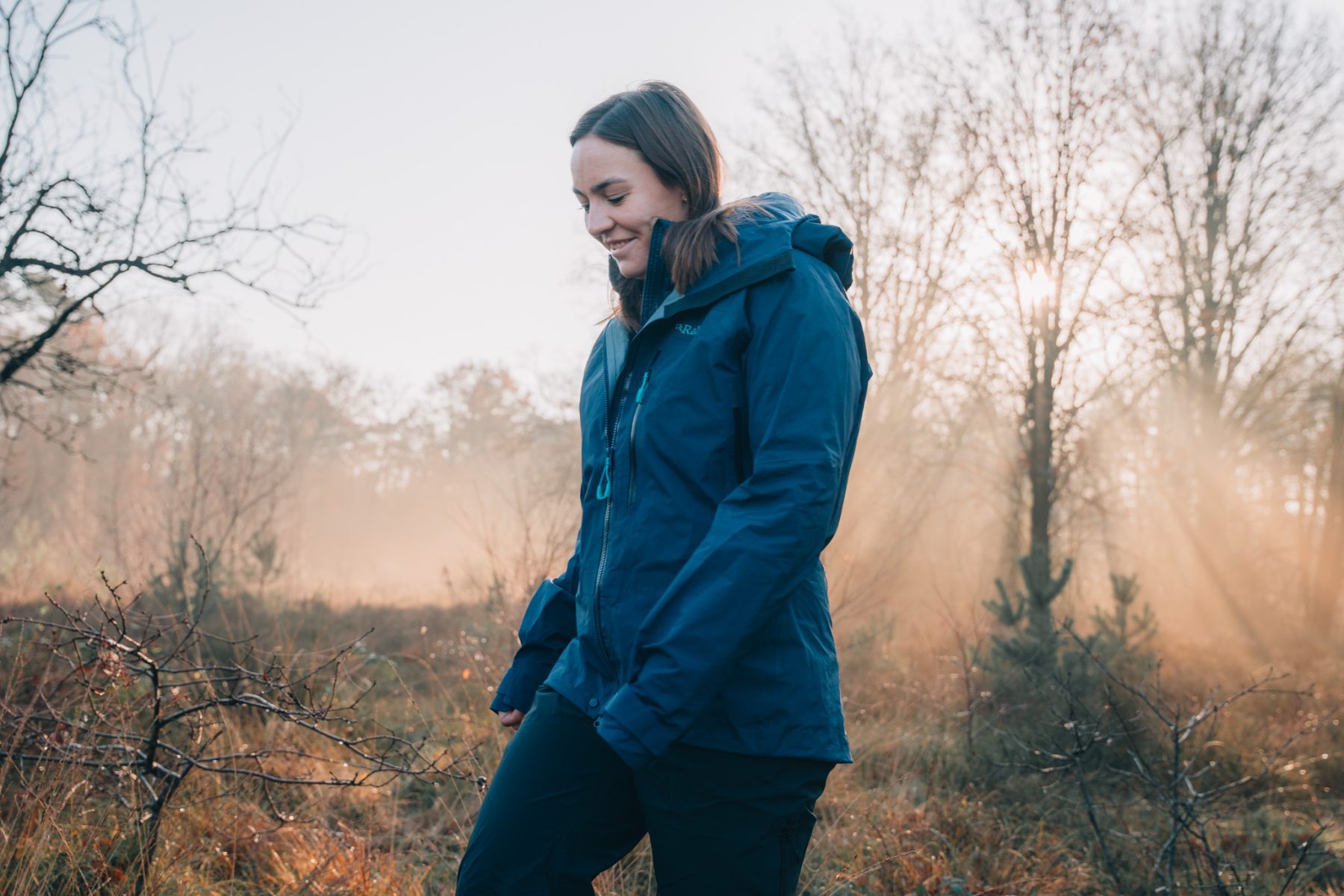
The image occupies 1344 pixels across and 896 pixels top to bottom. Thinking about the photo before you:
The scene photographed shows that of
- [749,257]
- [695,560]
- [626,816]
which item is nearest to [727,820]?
[626,816]

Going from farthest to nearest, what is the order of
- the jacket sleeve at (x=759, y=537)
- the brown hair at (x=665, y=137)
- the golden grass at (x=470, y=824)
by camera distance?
the golden grass at (x=470, y=824), the brown hair at (x=665, y=137), the jacket sleeve at (x=759, y=537)

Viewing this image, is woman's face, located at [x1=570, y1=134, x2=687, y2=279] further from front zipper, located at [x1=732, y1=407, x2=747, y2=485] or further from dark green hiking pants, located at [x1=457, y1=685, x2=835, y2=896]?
dark green hiking pants, located at [x1=457, y1=685, x2=835, y2=896]

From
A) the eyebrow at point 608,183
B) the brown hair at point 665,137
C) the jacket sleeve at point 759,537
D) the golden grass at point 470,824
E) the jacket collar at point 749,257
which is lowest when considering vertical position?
the golden grass at point 470,824

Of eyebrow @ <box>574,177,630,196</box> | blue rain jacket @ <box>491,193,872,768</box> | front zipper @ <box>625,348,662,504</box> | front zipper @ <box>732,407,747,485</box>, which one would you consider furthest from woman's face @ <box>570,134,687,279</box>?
front zipper @ <box>732,407,747,485</box>

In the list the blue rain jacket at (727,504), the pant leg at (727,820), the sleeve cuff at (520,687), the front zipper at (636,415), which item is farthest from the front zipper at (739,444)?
the sleeve cuff at (520,687)

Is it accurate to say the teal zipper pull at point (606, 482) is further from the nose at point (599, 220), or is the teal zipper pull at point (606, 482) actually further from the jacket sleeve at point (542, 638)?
the nose at point (599, 220)

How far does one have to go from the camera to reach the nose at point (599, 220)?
1.84 metres

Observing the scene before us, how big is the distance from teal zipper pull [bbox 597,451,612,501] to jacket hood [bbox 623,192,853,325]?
268 mm

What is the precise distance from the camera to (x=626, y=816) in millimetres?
1714

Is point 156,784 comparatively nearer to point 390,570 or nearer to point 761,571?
point 761,571

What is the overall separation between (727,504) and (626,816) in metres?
0.66

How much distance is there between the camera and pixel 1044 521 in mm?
9680

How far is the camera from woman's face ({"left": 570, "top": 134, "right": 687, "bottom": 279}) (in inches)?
71.9

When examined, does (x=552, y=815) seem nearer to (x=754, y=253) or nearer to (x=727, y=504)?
(x=727, y=504)
